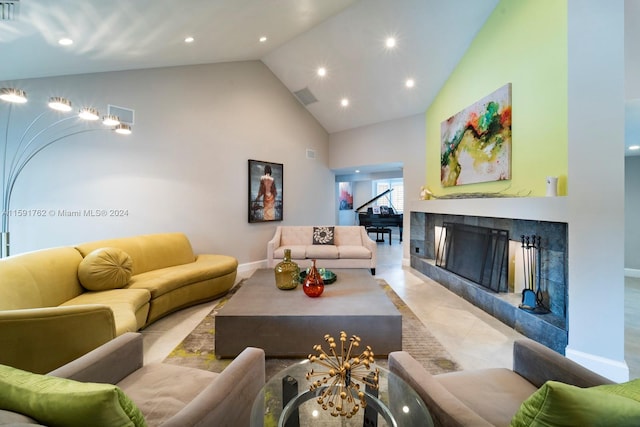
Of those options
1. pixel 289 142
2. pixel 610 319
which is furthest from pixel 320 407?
pixel 289 142

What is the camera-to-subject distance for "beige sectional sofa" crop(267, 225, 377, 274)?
4477 mm

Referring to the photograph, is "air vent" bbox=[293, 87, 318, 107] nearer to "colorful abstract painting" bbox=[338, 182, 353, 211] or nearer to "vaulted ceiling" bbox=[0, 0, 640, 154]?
"vaulted ceiling" bbox=[0, 0, 640, 154]

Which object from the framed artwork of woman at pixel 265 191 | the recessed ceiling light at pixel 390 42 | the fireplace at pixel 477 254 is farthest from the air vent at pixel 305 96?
the fireplace at pixel 477 254

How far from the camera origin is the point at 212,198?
15.0 ft

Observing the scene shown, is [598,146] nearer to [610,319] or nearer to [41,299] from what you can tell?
[610,319]

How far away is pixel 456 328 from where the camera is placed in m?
2.72

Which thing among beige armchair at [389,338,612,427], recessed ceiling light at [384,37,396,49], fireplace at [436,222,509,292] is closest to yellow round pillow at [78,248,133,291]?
beige armchair at [389,338,612,427]

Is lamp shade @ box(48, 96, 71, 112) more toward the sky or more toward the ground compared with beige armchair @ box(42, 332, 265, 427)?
more toward the sky

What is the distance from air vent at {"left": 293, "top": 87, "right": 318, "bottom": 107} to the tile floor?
4378 mm

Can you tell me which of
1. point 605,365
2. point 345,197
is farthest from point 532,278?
point 345,197

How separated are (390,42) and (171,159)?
3.98 metres

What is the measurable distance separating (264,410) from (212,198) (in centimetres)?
405

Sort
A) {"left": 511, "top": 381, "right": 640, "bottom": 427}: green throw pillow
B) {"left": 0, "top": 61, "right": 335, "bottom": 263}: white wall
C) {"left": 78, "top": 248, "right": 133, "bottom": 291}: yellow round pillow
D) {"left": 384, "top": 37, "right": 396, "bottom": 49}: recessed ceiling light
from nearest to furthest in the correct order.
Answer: {"left": 511, "top": 381, "right": 640, "bottom": 427}: green throw pillow → {"left": 78, "top": 248, "right": 133, "bottom": 291}: yellow round pillow → {"left": 0, "top": 61, "right": 335, "bottom": 263}: white wall → {"left": 384, "top": 37, "right": 396, "bottom": 49}: recessed ceiling light

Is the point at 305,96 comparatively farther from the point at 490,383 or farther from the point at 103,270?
the point at 490,383
